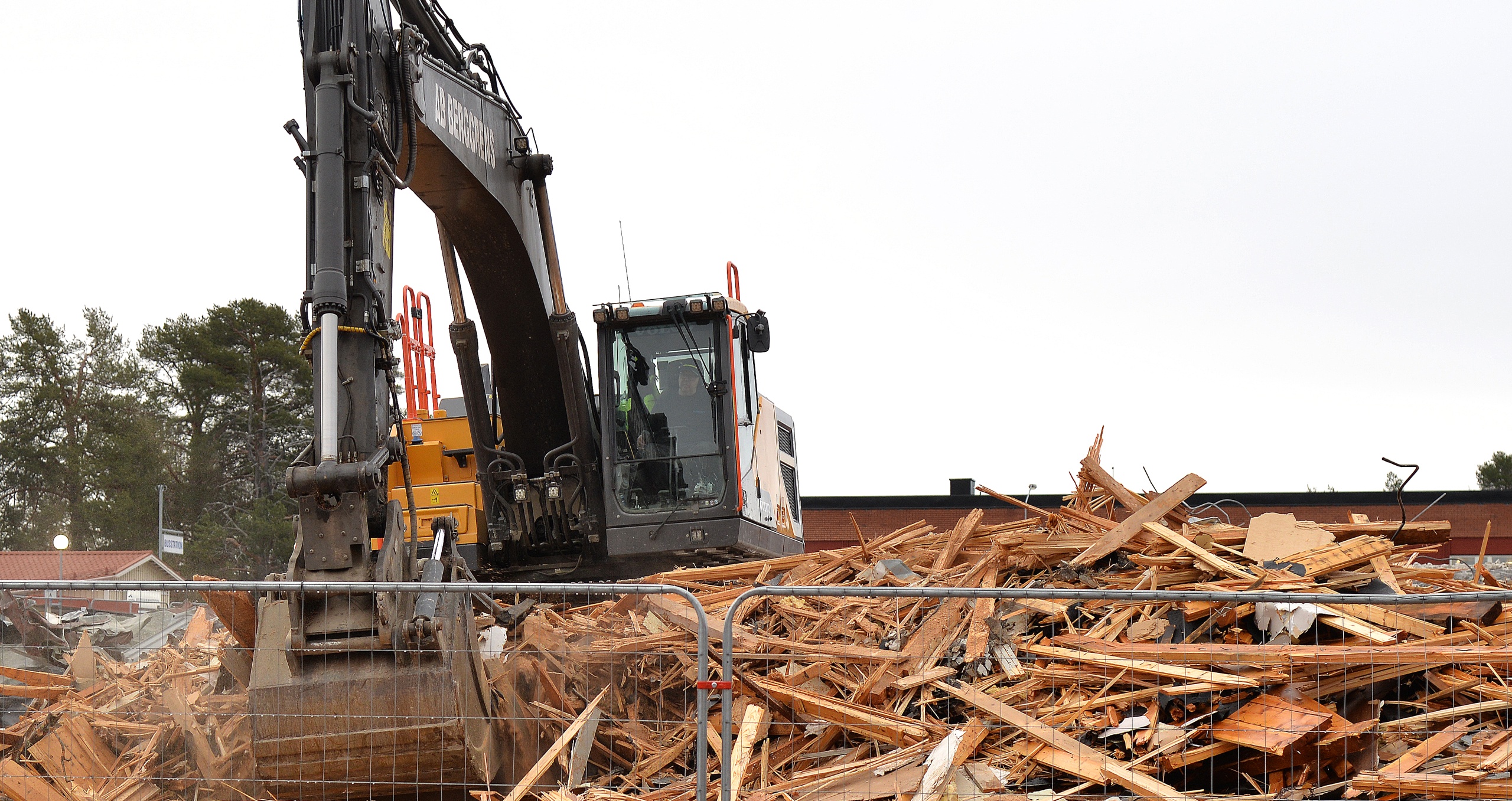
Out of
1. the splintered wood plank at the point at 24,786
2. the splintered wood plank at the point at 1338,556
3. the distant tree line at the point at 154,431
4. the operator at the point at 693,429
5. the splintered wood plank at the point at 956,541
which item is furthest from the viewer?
the distant tree line at the point at 154,431

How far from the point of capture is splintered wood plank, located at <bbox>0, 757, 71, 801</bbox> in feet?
21.4

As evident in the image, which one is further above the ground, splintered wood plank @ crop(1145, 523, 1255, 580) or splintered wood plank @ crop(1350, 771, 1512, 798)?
splintered wood plank @ crop(1145, 523, 1255, 580)

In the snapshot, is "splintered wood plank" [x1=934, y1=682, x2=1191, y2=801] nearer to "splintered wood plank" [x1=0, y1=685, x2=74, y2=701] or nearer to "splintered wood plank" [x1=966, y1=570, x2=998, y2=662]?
"splintered wood plank" [x1=966, y1=570, x2=998, y2=662]

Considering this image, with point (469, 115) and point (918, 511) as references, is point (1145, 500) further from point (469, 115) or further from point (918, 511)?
point (918, 511)

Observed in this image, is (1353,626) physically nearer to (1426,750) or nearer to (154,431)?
(1426,750)

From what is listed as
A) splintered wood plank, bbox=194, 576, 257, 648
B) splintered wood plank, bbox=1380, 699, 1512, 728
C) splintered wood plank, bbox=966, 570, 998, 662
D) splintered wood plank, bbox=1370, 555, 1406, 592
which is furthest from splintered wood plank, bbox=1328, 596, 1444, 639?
splintered wood plank, bbox=194, 576, 257, 648

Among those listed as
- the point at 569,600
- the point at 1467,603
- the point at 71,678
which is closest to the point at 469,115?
the point at 569,600

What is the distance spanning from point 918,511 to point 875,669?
1078 inches

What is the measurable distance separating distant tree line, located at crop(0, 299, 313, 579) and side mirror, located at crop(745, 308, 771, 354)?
138 ft

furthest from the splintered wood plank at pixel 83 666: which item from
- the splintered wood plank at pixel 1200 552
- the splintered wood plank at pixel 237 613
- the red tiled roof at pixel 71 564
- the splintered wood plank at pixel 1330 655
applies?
Result: the red tiled roof at pixel 71 564

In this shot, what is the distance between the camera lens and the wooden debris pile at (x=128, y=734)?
6617 mm

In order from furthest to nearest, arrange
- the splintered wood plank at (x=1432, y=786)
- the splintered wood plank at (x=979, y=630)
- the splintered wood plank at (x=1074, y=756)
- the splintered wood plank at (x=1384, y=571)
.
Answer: the splintered wood plank at (x=1384, y=571) → the splintered wood plank at (x=979, y=630) → the splintered wood plank at (x=1074, y=756) → the splintered wood plank at (x=1432, y=786)

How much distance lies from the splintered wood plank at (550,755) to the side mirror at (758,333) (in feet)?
13.2

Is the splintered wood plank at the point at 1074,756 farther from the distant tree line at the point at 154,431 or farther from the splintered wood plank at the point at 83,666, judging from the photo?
the distant tree line at the point at 154,431
